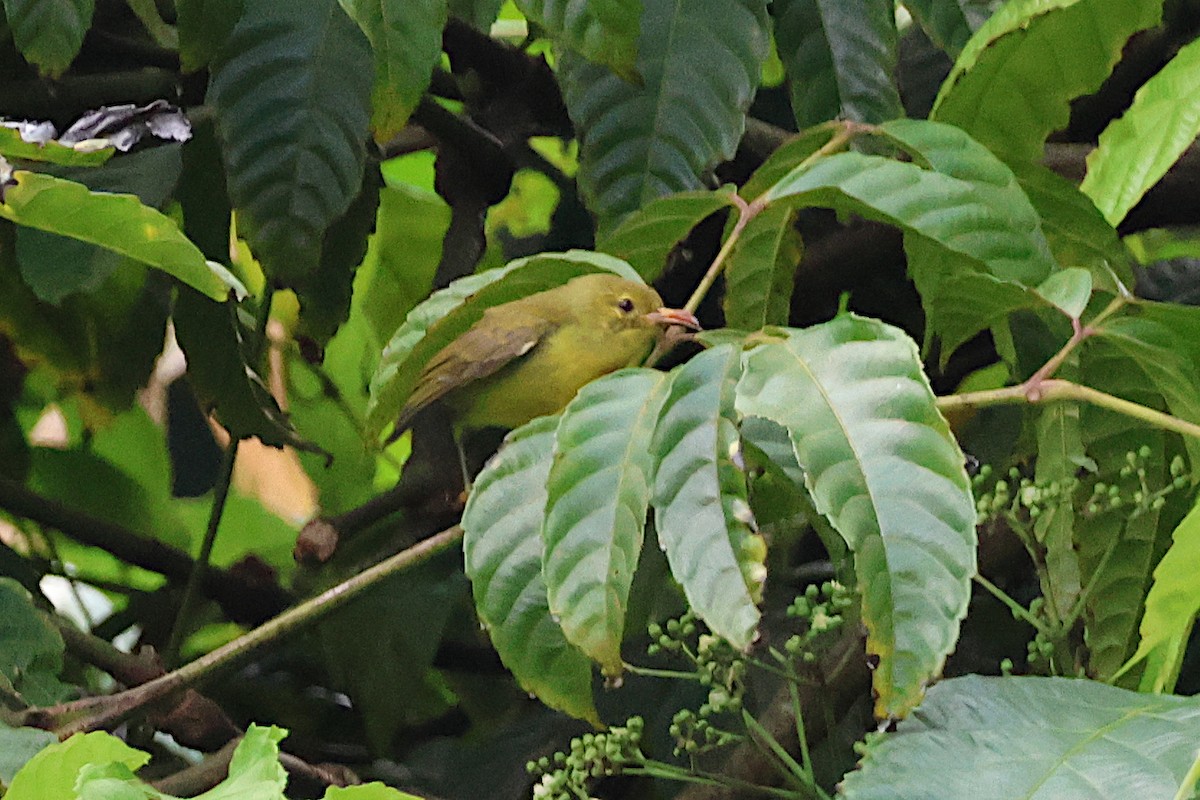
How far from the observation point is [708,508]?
600mm

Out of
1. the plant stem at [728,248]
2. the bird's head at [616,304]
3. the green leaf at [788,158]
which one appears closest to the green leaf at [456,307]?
the plant stem at [728,248]

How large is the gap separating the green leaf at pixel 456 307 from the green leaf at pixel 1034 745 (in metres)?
0.28

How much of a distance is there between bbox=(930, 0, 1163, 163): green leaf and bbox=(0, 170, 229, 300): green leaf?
0.48 m

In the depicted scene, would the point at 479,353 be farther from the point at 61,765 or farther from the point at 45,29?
the point at 61,765

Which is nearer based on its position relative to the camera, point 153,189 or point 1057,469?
point 1057,469

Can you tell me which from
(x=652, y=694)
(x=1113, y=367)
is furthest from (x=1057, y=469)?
(x=652, y=694)

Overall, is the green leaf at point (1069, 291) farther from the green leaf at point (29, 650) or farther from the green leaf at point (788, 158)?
the green leaf at point (29, 650)

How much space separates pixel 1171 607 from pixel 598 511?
10.2 inches

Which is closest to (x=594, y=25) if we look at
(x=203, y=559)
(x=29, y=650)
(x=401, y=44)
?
(x=401, y=44)

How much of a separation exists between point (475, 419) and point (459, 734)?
392 millimetres

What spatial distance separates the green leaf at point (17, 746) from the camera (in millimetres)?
681

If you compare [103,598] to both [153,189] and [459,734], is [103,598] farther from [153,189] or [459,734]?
[153,189]

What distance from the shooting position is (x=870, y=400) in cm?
60

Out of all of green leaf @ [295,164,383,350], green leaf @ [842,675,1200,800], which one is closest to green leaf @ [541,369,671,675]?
green leaf @ [842,675,1200,800]
